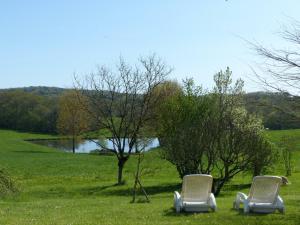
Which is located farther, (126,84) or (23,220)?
(126,84)

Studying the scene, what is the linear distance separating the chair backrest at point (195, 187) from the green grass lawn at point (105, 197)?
1.96 feet

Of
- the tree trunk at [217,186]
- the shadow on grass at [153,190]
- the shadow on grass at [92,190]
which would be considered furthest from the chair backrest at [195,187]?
the shadow on grass at [92,190]

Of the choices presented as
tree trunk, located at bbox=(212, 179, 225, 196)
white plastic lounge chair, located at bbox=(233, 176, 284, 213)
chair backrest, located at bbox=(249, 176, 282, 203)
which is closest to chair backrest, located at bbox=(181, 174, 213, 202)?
white plastic lounge chair, located at bbox=(233, 176, 284, 213)

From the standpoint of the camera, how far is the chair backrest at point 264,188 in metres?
13.8

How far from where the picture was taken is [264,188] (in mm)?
13977

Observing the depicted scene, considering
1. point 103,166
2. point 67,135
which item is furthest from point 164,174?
point 67,135

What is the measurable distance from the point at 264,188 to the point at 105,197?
13.2 metres

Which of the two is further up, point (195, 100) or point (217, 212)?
point (195, 100)

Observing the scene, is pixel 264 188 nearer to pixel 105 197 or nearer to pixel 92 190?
pixel 105 197

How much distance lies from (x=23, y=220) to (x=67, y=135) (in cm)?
6985

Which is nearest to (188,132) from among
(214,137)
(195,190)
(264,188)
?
(214,137)

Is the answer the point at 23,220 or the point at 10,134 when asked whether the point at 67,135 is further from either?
the point at 23,220

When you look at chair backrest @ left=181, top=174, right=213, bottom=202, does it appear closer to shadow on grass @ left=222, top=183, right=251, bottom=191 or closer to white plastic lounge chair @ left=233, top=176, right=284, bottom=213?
white plastic lounge chair @ left=233, top=176, right=284, bottom=213

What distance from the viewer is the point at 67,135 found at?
81938 mm
